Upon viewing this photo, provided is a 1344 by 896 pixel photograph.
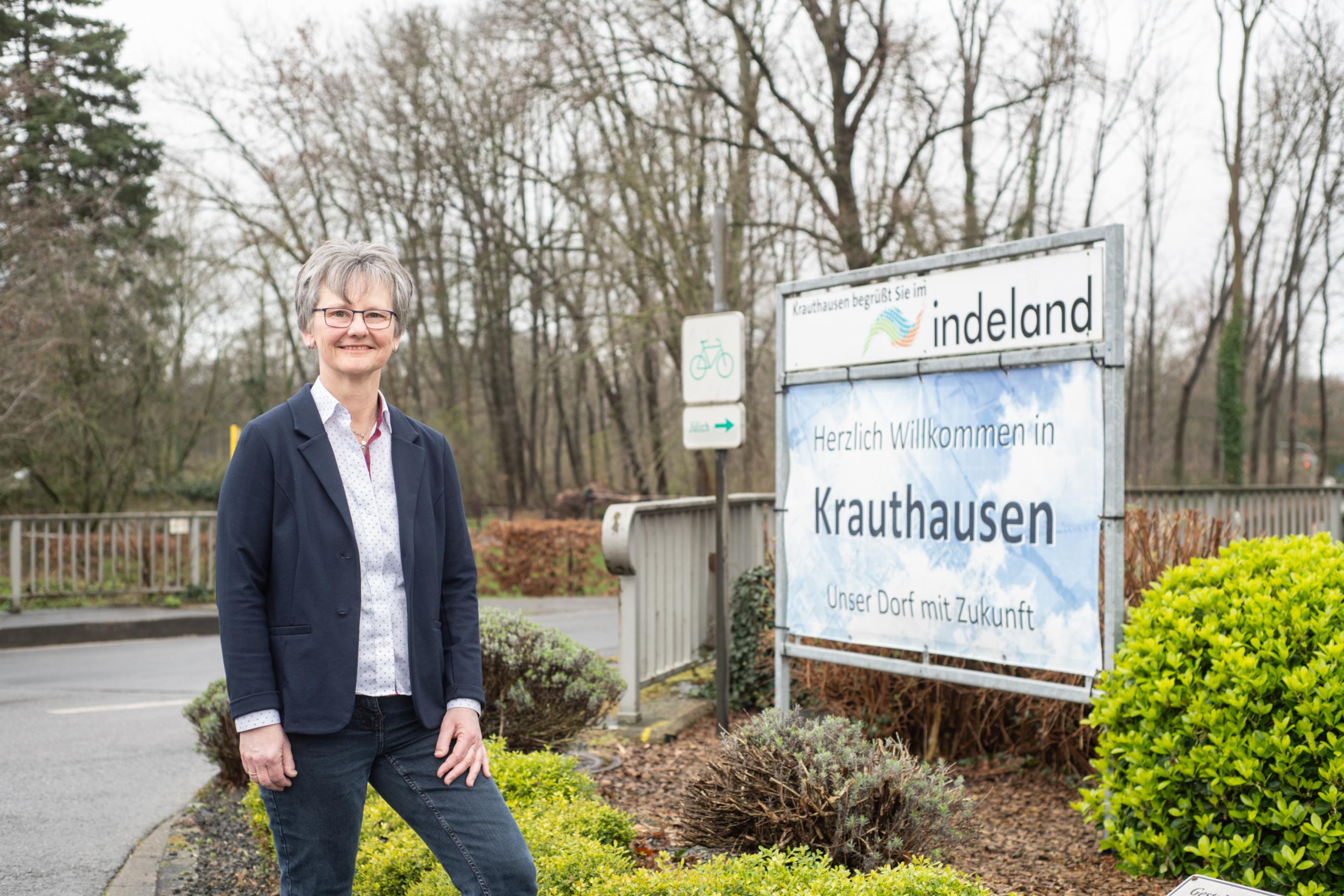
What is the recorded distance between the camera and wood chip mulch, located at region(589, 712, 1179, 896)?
384cm

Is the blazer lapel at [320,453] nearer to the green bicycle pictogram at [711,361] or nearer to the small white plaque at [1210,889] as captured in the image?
the small white plaque at [1210,889]

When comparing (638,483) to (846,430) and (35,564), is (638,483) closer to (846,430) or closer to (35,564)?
(35,564)

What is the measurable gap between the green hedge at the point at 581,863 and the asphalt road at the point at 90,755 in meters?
1.13

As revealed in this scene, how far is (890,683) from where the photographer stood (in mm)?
5609

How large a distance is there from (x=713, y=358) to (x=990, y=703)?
2363 millimetres

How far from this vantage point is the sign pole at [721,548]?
6.02 metres

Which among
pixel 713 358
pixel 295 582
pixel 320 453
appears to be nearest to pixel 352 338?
pixel 320 453

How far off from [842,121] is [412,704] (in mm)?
15328

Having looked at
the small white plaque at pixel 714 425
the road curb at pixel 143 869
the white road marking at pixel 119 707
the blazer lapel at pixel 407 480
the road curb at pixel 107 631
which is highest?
the small white plaque at pixel 714 425

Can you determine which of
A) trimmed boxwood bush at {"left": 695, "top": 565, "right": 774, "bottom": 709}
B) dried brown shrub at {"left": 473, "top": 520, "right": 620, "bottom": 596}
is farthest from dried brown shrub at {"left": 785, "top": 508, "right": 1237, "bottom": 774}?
dried brown shrub at {"left": 473, "top": 520, "right": 620, "bottom": 596}

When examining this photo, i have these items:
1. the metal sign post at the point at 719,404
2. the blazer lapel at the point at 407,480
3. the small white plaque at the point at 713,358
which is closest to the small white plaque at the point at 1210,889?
the blazer lapel at the point at 407,480

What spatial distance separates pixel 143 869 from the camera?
175 inches

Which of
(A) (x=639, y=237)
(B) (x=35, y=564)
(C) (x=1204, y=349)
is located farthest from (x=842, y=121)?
(C) (x=1204, y=349)

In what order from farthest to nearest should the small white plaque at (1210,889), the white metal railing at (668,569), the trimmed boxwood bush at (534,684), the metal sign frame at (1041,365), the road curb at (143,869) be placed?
the white metal railing at (668,569)
the trimmed boxwood bush at (534,684)
the metal sign frame at (1041,365)
the road curb at (143,869)
the small white plaque at (1210,889)
